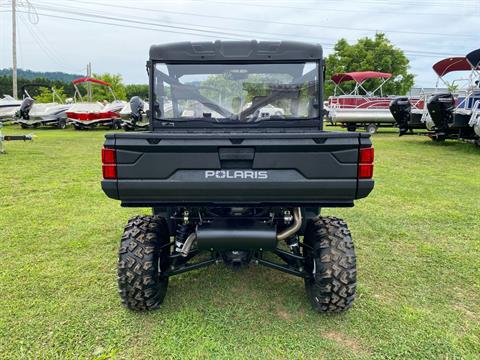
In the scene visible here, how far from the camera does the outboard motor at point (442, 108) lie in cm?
1241

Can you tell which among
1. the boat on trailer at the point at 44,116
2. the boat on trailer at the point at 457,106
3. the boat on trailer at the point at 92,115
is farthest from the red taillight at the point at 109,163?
the boat on trailer at the point at 44,116

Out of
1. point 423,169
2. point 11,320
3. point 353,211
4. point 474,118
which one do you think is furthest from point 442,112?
point 11,320

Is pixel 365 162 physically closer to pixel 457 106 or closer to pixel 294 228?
pixel 294 228

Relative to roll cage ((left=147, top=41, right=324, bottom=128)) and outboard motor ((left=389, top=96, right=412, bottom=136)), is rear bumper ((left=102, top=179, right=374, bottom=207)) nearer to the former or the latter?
roll cage ((left=147, top=41, right=324, bottom=128))

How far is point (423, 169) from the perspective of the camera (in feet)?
30.1

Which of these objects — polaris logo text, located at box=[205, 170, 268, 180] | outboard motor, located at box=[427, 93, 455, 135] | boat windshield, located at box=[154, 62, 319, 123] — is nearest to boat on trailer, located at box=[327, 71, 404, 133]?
outboard motor, located at box=[427, 93, 455, 135]

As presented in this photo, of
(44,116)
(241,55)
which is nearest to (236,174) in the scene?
(241,55)

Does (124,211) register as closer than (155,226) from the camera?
No

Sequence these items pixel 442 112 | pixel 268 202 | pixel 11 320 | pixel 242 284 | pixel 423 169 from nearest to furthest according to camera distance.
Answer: pixel 268 202 → pixel 11 320 → pixel 242 284 → pixel 423 169 → pixel 442 112

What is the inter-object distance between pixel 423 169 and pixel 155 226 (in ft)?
25.8

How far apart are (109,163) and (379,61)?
37.0 metres

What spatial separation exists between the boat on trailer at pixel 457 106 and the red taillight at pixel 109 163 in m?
11.3

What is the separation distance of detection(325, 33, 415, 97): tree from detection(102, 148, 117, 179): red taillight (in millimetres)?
33983

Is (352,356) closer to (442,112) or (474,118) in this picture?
(474,118)
